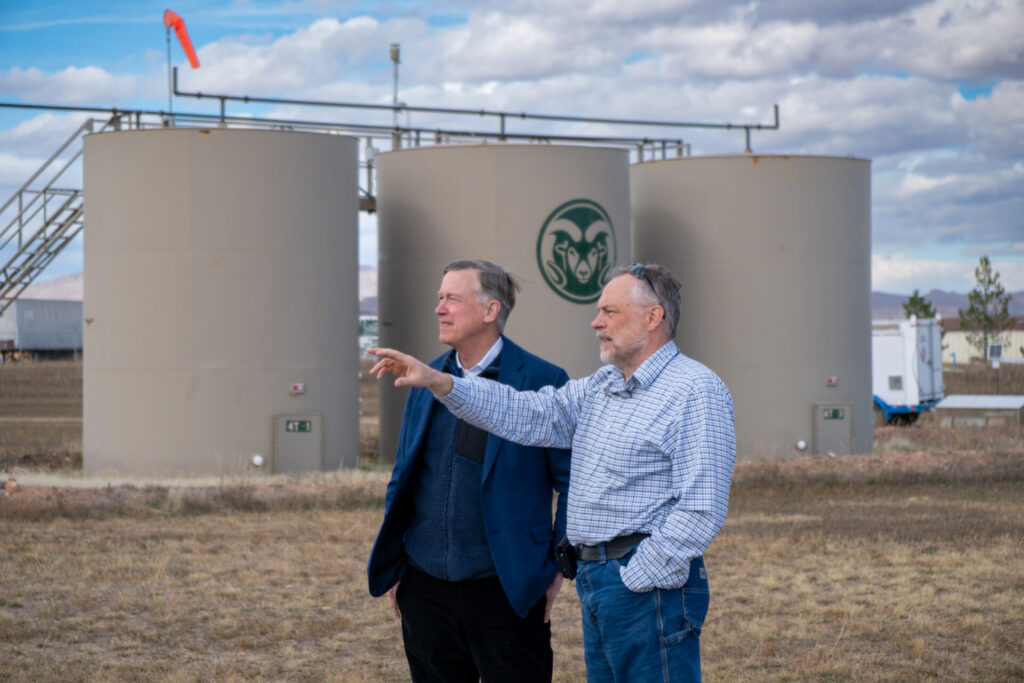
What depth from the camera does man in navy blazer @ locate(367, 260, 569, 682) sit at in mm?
4016

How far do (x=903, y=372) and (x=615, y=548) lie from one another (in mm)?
25062

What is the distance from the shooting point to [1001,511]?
41.7 feet

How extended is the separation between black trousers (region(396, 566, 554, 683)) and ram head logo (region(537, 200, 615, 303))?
11.3 meters

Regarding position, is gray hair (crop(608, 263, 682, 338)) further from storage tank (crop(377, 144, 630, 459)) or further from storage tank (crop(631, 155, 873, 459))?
storage tank (crop(631, 155, 873, 459))

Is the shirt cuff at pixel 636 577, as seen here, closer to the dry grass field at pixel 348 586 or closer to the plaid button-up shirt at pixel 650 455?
the plaid button-up shirt at pixel 650 455

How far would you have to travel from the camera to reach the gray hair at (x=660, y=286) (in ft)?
12.2

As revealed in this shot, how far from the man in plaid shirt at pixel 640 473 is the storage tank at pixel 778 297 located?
13.6 metres

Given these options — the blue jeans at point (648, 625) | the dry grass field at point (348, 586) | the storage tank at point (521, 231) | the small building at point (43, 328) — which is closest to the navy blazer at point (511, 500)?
the blue jeans at point (648, 625)

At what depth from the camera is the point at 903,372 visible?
1067 inches

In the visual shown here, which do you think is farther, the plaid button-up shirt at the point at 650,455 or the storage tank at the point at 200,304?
the storage tank at the point at 200,304

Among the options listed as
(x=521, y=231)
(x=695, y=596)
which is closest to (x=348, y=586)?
(x=695, y=596)

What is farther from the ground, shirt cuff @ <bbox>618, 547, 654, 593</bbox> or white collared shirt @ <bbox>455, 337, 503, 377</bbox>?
white collared shirt @ <bbox>455, 337, 503, 377</bbox>

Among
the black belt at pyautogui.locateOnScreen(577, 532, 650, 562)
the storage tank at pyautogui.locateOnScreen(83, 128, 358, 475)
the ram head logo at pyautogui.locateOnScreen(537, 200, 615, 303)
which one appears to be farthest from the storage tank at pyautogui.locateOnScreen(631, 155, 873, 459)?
the black belt at pyautogui.locateOnScreen(577, 532, 650, 562)

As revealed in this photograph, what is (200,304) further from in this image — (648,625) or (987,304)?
(987,304)
